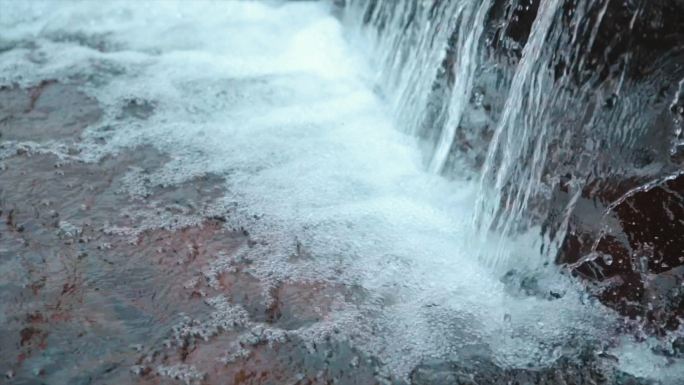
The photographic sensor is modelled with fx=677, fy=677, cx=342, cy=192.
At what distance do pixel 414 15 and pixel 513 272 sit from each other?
2309 mm

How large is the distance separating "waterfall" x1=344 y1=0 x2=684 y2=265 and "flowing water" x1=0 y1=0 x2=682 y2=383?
16 millimetres

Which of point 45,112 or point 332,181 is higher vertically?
point 332,181

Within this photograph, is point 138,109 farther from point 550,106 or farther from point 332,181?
point 550,106

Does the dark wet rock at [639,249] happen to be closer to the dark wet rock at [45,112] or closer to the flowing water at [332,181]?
the flowing water at [332,181]

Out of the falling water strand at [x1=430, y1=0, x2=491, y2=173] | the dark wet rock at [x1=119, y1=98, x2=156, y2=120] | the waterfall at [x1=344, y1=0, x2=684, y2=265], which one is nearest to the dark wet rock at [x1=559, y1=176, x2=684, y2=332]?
the waterfall at [x1=344, y1=0, x2=684, y2=265]

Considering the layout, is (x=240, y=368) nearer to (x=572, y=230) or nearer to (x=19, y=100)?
(x=572, y=230)

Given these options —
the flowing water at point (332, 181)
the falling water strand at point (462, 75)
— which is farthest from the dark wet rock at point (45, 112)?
the falling water strand at point (462, 75)

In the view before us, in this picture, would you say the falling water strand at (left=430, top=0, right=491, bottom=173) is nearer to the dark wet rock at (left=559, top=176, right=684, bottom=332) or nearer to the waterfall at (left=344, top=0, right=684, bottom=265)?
the waterfall at (left=344, top=0, right=684, bottom=265)

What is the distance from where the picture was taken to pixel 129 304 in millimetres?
2898

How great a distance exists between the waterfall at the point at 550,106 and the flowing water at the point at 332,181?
2cm

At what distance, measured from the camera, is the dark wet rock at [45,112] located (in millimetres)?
4043

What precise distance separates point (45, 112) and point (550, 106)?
306 centimetres

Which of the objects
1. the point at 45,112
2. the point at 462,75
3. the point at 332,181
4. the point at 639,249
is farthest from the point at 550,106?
the point at 45,112

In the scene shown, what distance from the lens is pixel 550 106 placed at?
3.02 meters
